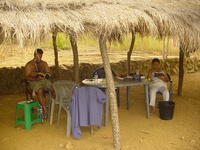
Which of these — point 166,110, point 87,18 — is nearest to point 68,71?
point 166,110

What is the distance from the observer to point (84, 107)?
442cm

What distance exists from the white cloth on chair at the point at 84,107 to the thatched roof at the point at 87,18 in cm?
109

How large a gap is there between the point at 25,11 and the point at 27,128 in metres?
2.29

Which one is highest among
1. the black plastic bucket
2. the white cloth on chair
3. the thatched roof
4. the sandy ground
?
the thatched roof

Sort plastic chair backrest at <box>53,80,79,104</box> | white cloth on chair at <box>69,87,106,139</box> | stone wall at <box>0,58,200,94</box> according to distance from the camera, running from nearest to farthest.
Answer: white cloth on chair at <box>69,87,106,139</box> < plastic chair backrest at <box>53,80,79,104</box> < stone wall at <box>0,58,200,94</box>

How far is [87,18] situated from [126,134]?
7.22 ft

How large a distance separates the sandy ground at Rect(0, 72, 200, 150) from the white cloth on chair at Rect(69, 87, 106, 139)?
0.28 m

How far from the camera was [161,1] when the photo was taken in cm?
495

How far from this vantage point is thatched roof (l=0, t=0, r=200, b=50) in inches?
137

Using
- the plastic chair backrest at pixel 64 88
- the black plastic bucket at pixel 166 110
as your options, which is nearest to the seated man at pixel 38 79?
the plastic chair backrest at pixel 64 88

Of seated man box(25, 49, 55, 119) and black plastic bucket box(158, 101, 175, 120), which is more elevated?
seated man box(25, 49, 55, 119)

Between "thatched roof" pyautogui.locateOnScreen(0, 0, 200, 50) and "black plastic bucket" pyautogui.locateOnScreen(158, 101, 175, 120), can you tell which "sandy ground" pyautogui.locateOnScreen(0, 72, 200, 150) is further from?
"thatched roof" pyautogui.locateOnScreen(0, 0, 200, 50)

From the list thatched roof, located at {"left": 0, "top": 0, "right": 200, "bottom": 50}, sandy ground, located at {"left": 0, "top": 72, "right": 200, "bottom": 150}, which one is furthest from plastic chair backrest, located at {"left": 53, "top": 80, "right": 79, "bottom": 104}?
thatched roof, located at {"left": 0, "top": 0, "right": 200, "bottom": 50}

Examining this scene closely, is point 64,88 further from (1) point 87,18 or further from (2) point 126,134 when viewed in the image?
(1) point 87,18
